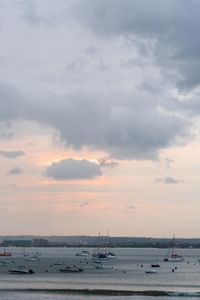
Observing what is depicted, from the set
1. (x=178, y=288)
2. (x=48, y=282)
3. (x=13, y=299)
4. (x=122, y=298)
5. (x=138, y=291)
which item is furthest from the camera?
(x=48, y=282)

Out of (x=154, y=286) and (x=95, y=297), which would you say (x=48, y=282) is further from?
(x=95, y=297)

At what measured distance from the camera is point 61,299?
93.2 meters

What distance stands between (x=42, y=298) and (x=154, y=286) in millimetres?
35003

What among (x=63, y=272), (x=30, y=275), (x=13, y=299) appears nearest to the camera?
(x=13, y=299)

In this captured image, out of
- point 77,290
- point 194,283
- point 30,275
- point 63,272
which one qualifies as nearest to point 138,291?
point 77,290

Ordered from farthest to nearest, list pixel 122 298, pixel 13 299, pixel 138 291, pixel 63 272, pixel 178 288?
pixel 63 272 → pixel 178 288 → pixel 138 291 → pixel 122 298 → pixel 13 299

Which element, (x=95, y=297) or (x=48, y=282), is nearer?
(x=95, y=297)

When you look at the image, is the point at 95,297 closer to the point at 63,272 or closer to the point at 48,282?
the point at 48,282

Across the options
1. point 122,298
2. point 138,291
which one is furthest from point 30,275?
point 122,298

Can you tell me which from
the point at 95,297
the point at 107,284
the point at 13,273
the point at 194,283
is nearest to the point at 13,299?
the point at 95,297

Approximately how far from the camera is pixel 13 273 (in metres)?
160

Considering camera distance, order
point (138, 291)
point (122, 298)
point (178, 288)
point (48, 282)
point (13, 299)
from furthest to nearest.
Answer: point (48, 282) → point (178, 288) → point (138, 291) → point (122, 298) → point (13, 299)

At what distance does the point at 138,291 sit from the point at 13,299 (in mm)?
26288

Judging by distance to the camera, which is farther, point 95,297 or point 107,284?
point 107,284
